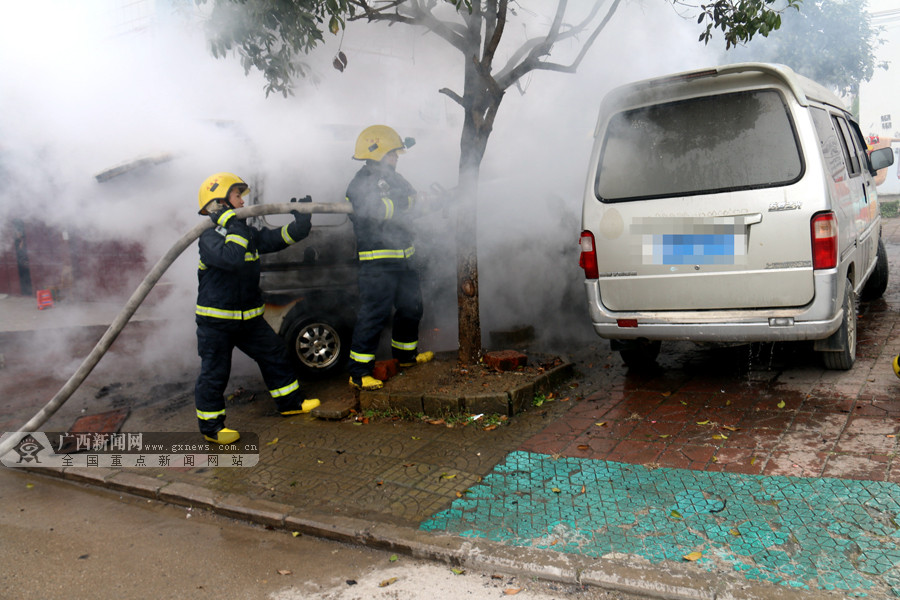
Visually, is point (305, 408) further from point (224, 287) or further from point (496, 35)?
point (496, 35)

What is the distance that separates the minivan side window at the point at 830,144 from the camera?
426 cm

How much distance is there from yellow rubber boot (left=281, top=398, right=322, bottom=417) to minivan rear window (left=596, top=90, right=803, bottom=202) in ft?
8.83

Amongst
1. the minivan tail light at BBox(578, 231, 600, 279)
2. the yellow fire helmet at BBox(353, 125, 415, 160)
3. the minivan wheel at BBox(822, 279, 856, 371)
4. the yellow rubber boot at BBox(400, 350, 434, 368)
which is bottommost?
the yellow rubber boot at BBox(400, 350, 434, 368)

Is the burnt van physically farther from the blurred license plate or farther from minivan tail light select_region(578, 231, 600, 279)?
the blurred license plate

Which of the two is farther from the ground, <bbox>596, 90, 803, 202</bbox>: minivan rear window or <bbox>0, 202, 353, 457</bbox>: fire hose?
<bbox>596, 90, 803, 202</bbox>: minivan rear window

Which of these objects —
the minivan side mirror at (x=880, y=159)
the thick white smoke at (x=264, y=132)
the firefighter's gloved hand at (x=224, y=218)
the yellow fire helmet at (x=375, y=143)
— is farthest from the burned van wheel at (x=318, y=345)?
the minivan side mirror at (x=880, y=159)

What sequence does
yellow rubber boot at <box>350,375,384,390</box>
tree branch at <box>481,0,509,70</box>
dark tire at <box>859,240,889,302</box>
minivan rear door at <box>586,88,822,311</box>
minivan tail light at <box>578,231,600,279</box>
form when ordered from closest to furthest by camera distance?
minivan rear door at <box>586,88,822,311</box> < minivan tail light at <box>578,231,600,279</box> < tree branch at <box>481,0,509,70</box> < yellow rubber boot at <box>350,375,384,390</box> < dark tire at <box>859,240,889,302</box>

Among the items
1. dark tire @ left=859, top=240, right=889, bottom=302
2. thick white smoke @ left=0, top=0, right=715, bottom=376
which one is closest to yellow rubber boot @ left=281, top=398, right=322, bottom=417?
thick white smoke @ left=0, top=0, right=715, bottom=376

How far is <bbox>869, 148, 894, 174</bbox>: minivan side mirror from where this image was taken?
598 centimetres

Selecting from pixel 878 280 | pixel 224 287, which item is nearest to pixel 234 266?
pixel 224 287

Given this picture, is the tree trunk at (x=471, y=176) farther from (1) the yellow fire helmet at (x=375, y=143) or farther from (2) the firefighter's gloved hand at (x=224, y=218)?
(2) the firefighter's gloved hand at (x=224, y=218)

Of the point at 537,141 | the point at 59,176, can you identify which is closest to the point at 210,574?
the point at 59,176

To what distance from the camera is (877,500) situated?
3.12 m

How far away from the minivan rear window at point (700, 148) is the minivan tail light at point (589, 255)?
0.93 ft
